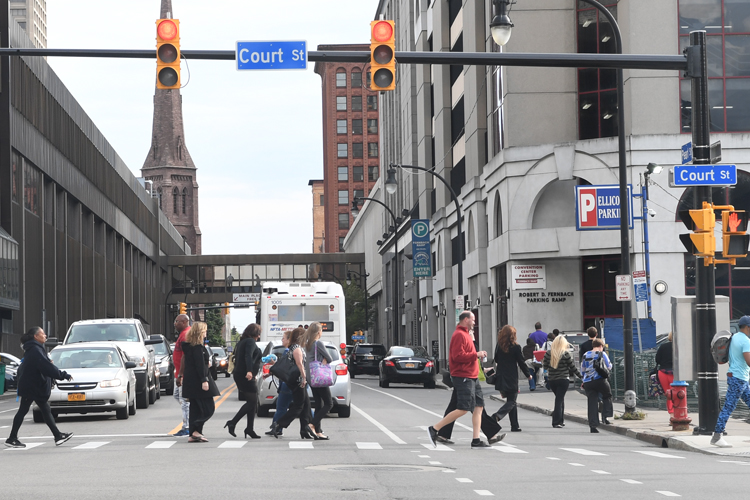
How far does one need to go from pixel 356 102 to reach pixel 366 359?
101850 millimetres

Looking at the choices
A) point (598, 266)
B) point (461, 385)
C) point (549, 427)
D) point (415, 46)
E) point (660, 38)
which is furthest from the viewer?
point (415, 46)

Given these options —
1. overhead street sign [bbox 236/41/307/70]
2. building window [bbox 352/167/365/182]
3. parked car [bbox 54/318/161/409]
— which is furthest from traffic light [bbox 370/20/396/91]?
building window [bbox 352/167/365/182]

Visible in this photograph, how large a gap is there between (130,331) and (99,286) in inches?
1835

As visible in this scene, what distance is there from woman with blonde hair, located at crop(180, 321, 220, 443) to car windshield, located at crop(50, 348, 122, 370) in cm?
637

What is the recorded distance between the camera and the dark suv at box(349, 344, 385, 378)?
5119 cm

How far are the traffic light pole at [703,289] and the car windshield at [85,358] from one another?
37.0 feet

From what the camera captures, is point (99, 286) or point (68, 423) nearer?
point (68, 423)

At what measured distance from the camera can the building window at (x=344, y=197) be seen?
151 m

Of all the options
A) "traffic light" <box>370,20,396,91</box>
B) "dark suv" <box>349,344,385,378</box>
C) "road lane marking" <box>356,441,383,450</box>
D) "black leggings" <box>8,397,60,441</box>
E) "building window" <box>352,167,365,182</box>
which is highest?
"building window" <box>352,167,365,182</box>

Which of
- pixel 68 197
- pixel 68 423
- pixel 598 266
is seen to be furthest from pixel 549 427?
pixel 68 197

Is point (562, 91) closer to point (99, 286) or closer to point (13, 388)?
point (13, 388)

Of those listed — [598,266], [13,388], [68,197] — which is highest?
[68,197]

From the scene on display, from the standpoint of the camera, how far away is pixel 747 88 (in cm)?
3956

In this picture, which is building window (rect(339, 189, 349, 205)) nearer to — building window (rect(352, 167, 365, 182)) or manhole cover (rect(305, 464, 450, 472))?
building window (rect(352, 167, 365, 182))
